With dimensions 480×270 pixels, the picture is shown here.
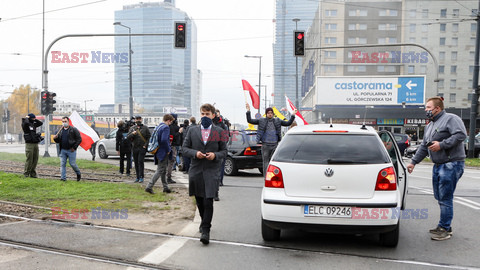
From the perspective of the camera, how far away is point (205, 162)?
5871mm

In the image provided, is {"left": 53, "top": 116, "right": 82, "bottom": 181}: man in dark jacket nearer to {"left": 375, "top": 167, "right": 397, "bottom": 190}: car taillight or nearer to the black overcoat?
the black overcoat

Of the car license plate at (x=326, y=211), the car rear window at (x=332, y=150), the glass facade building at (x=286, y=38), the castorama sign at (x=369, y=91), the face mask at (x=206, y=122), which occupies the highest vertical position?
the glass facade building at (x=286, y=38)

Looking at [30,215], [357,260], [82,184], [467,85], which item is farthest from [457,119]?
[467,85]

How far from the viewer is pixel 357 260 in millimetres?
5023

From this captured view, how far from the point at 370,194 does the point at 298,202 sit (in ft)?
2.66

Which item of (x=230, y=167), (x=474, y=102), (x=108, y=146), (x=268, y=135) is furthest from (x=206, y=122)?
(x=474, y=102)

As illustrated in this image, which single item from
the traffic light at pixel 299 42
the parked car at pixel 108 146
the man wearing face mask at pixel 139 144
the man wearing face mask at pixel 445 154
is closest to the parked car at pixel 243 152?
the man wearing face mask at pixel 139 144

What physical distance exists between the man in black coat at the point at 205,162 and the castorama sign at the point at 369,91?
50177mm

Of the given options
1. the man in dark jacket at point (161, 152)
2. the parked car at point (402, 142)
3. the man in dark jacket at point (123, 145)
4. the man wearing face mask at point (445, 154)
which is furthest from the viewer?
the parked car at point (402, 142)

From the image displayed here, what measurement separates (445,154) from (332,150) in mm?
1552

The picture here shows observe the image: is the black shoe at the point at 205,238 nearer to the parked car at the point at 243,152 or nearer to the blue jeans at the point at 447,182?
the blue jeans at the point at 447,182

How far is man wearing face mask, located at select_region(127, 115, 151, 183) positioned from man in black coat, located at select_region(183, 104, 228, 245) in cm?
635

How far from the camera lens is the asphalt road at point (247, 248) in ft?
16.0

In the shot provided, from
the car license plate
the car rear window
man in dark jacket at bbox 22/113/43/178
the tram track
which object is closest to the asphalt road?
the tram track
